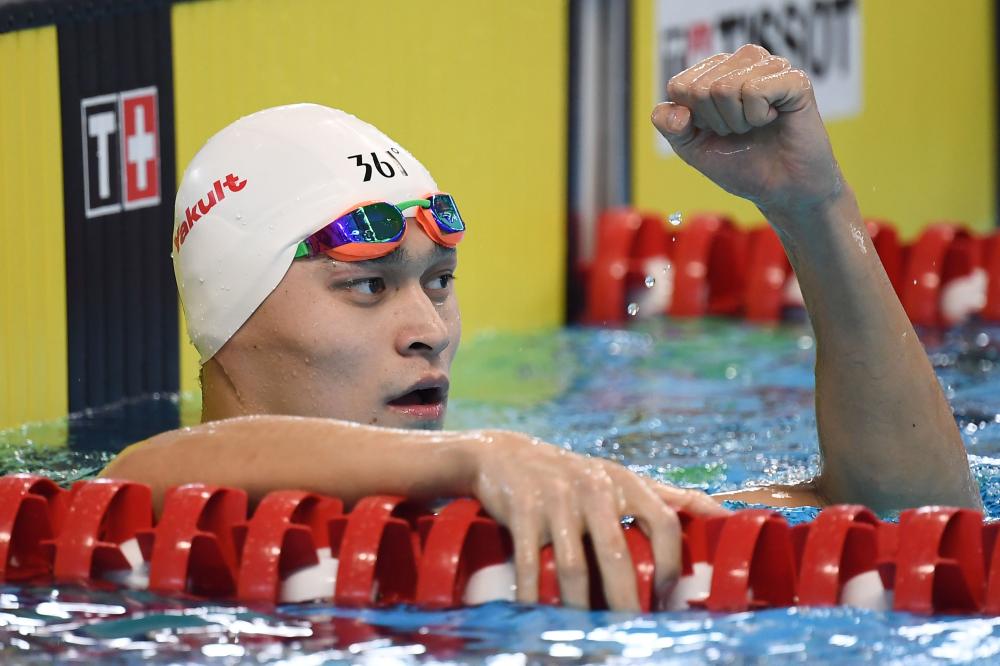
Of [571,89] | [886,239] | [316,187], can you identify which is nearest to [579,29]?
[571,89]

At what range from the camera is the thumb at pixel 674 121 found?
2.28 m

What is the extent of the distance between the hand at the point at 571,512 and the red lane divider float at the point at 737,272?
149 inches

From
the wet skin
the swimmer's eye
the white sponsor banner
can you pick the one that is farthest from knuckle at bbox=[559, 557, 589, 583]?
the white sponsor banner

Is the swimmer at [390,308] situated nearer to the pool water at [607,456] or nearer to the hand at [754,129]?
the hand at [754,129]

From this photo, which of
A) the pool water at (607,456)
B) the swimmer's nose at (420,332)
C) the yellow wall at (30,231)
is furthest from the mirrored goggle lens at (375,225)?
the yellow wall at (30,231)

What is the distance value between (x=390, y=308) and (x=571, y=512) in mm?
601

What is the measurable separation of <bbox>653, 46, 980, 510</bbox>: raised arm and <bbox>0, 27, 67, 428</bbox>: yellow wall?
5.70 ft

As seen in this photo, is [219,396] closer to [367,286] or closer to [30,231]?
[367,286]

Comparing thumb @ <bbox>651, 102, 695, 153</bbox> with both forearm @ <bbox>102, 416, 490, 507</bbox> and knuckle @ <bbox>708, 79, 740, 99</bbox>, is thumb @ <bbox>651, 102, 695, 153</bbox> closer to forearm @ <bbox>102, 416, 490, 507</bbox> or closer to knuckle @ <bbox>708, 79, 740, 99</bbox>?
knuckle @ <bbox>708, 79, 740, 99</bbox>

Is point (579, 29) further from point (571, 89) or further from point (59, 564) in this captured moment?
point (59, 564)

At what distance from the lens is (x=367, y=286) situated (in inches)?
94.7

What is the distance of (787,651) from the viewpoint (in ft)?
5.98

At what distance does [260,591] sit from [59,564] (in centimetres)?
28

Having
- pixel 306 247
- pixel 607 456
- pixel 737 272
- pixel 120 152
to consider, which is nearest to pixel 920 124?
pixel 737 272
